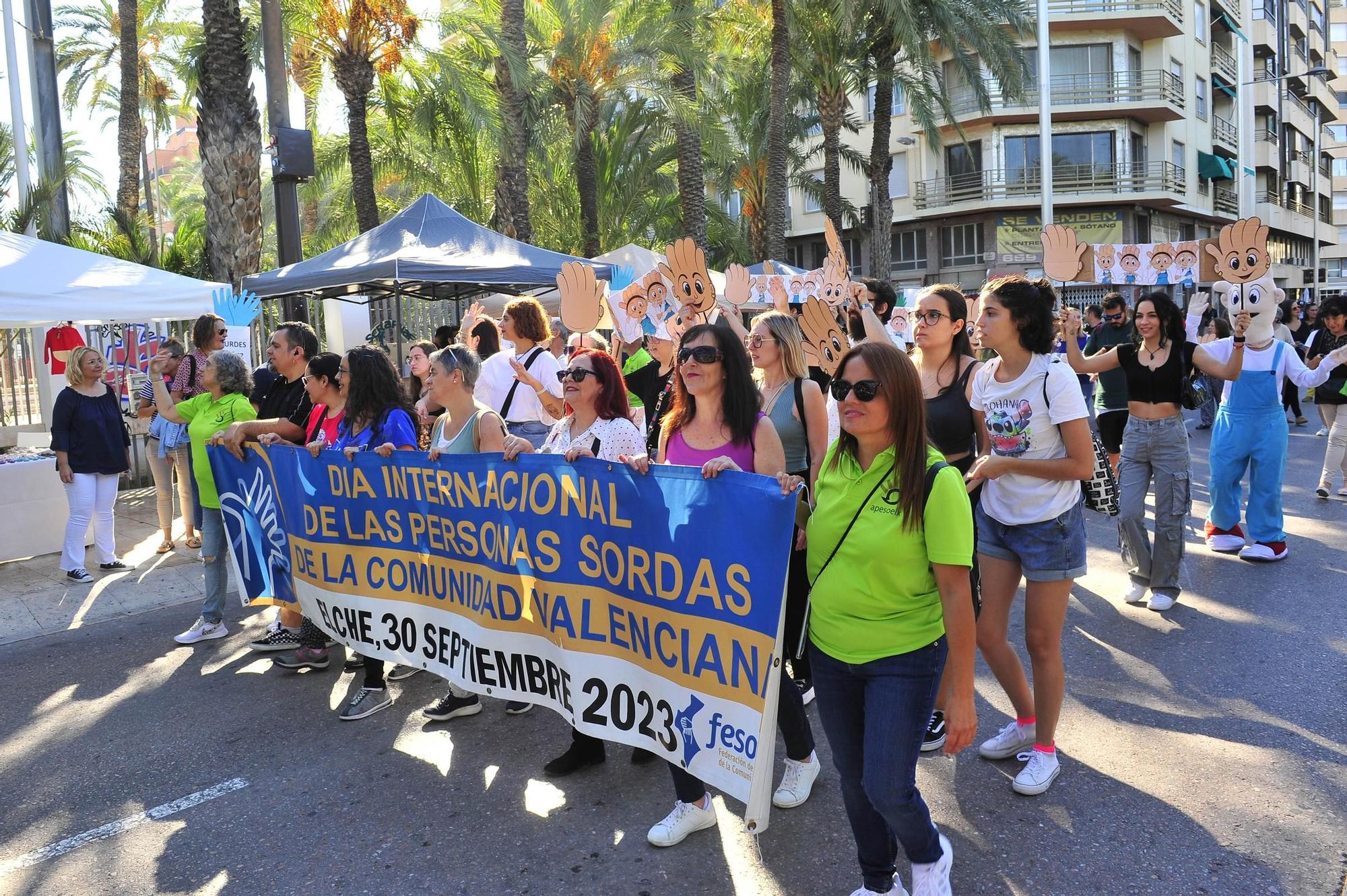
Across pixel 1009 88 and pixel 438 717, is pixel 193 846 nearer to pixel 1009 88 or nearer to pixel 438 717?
pixel 438 717

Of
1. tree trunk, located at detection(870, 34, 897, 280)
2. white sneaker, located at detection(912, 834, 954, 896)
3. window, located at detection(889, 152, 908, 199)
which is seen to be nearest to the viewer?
white sneaker, located at detection(912, 834, 954, 896)

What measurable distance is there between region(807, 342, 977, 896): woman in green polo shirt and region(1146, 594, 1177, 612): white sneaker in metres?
3.94

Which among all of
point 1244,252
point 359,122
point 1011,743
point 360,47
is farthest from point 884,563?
point 359,122

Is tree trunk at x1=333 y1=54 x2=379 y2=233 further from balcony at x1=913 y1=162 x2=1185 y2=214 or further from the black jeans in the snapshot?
balcony at x1=913 y1=162 x2=1185 y2=214

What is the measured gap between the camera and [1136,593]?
6266 mm

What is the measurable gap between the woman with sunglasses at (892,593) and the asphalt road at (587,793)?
711 mm

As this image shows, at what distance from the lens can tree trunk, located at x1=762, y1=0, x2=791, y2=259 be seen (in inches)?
866

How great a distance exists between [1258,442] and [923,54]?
2087cm

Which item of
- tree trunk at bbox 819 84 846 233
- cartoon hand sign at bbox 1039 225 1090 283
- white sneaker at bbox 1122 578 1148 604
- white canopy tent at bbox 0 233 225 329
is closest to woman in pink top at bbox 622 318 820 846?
white sneaker at bbox 1122 578 1148 604

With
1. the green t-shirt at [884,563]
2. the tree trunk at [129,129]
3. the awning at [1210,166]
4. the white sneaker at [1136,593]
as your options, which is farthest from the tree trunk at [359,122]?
the awning at [1210,166]

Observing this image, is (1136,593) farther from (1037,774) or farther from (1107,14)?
(1107,14)

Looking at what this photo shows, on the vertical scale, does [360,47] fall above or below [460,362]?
above

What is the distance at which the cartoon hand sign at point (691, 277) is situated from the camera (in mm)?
6113

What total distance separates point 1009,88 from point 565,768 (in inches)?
1141
